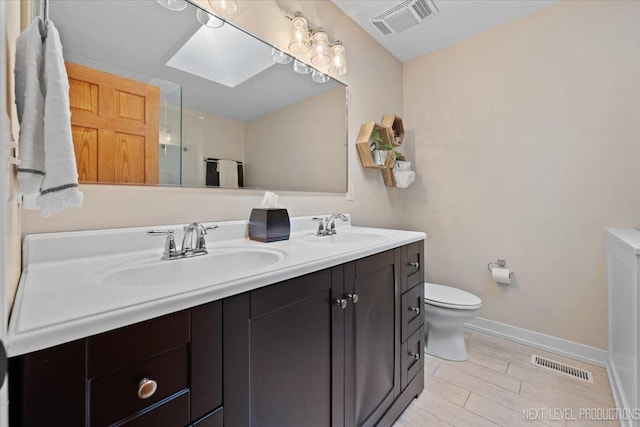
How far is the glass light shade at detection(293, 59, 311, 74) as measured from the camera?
160 cm

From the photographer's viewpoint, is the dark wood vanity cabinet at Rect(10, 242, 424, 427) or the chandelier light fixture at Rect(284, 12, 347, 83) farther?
the chandelier light fixture at Rect(284, 12, 347, 83)

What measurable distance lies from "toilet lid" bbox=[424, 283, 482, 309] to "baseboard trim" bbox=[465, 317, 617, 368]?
0.50 meters

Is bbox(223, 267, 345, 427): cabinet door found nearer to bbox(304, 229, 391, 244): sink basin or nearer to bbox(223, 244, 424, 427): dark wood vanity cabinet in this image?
bbox(223, 244, 424, 427): dark wood vanity cabinet

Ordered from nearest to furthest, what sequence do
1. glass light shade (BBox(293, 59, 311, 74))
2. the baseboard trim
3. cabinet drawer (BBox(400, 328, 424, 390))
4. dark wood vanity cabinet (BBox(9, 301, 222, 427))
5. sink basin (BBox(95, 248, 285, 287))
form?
dark wood vanity cabinet (BBox(9, 301, 222, 427)) < sink basin (BBox(95, 248, 285, 287)) < cabinet drawer (BBox(400, 328, 424, 390)) < glass light shade (BBox(293, 59, 311, 74)) < the baseboard trim

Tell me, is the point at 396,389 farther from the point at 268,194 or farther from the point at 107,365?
the point at 107,365

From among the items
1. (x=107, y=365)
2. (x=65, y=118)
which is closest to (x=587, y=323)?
(x=107, y=365)

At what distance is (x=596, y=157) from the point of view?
1.68 metres

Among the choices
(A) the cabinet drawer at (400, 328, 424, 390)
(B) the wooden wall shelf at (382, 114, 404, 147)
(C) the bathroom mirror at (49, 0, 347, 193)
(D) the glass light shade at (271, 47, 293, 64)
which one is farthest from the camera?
(B) the wooden wall shelf at (382, 114, 404, 147)

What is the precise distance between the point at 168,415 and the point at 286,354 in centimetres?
31

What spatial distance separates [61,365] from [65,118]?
0.43 meters

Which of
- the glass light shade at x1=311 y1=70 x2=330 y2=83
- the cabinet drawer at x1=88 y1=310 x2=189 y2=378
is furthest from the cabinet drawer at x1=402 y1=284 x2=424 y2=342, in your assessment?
the glass light shade at x1=311 y1=70 x2=330 y2=83

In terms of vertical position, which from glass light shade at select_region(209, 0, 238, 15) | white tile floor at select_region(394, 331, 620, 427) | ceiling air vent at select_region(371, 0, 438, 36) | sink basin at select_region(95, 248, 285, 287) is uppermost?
ceiling air vent at select_region(371, 0, 438, 36)

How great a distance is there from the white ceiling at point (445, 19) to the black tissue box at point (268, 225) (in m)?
1.59

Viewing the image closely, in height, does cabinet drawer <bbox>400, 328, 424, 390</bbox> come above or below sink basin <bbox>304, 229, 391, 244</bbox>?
below
